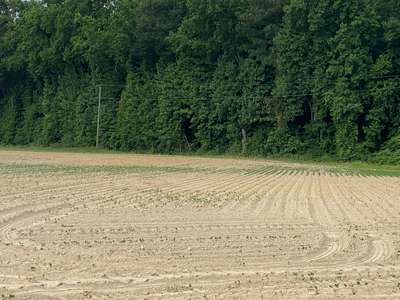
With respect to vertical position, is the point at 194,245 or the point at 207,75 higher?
the point at 207,75

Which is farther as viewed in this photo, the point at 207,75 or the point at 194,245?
the point at 207,75

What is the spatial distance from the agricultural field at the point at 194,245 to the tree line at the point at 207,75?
28187 millimetres

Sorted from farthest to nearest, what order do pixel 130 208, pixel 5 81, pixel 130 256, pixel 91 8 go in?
pixel 5 81
pixel 91 8
pixel 130 208
pixel 130 256

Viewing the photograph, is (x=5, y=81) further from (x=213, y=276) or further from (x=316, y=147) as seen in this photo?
(x=213, y=276)

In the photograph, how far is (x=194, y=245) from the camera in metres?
9.48

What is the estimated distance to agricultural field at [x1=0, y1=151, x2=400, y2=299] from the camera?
6852mm

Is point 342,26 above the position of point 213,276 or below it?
above

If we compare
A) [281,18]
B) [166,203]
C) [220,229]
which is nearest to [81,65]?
[281,18]

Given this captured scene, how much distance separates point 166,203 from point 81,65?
53478mm

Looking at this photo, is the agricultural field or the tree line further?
the tree line

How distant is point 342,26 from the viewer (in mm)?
44188

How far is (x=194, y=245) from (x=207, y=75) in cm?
4704

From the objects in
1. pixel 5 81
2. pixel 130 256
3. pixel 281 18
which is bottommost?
pixel 130 256

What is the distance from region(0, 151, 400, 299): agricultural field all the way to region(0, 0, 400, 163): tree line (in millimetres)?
28187
